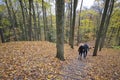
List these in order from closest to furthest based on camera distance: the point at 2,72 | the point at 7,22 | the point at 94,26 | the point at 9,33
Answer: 1. the point at 2,72
2. the point at 7,22
3. the point at 9,33
4. the point at 94,26

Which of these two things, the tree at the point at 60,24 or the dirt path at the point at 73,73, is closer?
the dirt path at the point at 73,73

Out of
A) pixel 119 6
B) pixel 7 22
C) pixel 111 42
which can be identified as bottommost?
pixel 111 42

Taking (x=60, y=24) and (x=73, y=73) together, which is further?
(x=60, y=24)

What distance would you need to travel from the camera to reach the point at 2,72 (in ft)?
17.4

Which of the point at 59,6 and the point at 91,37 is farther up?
the point at 59,6

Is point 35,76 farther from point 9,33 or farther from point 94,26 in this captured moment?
point 94,26

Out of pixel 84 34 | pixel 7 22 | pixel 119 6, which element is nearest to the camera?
pixel 119 6

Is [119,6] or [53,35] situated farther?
[53,35]

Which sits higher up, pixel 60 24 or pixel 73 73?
pixel 60 24

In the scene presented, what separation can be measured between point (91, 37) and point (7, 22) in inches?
1007

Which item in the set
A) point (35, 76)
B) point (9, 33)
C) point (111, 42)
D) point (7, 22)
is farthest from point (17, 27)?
point (35, 76)

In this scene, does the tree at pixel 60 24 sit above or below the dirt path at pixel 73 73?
above

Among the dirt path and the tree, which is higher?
the tree

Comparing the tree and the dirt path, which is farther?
the tree
